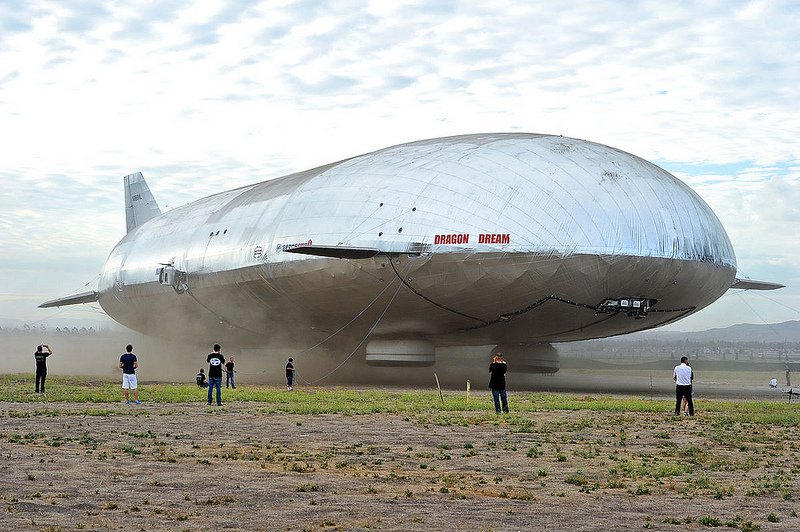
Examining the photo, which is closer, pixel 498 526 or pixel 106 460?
pixel 498 526

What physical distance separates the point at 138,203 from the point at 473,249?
39324mm

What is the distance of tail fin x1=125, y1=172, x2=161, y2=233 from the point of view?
207ft

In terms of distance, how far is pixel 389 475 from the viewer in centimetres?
1215

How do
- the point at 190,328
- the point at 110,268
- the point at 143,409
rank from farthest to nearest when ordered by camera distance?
the point at 110,268
the point at 190,328
the point at 143,409

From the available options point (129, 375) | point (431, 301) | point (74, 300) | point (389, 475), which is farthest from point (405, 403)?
point (74, 300)

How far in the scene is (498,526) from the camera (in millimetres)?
9117

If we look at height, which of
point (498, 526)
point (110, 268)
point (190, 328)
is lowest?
point (498, 526)

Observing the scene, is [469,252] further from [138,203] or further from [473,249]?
[138,203]

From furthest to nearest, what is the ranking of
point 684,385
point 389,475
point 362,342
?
point 362,342
point 684,385
point 389,475

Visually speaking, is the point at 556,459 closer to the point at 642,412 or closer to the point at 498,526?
the point at 498,526

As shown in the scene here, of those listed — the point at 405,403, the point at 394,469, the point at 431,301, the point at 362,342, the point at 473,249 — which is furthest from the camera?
the point at 362,342

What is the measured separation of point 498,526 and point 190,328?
40.8 meters

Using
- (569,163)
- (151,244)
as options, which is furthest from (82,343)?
(569,163)

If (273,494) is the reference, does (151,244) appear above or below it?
above
